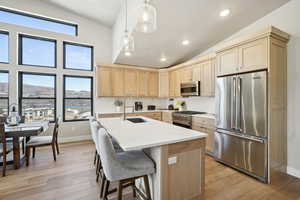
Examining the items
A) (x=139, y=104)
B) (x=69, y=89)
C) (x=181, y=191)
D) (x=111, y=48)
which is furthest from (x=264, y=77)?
(x=69, y=89)

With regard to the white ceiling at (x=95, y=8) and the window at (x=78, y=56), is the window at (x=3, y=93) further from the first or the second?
the white ceiling at (x=95, y=8)

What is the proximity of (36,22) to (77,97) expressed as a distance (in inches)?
97.5

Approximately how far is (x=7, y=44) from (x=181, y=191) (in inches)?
218

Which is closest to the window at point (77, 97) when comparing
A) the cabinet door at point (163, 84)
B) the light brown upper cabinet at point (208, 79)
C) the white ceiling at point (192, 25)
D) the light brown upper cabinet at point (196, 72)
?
the white ceiling at point (192, 25)

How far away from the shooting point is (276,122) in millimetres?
2498

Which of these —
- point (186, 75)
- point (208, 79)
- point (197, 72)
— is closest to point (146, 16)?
point (208, 79)

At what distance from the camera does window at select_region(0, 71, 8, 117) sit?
3955 mm

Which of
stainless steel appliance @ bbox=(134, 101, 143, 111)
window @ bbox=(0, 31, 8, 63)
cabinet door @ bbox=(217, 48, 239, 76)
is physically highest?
window @ bbox=(0, 31, 8, 63)

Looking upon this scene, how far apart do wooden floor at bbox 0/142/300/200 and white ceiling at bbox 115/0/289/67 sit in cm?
308

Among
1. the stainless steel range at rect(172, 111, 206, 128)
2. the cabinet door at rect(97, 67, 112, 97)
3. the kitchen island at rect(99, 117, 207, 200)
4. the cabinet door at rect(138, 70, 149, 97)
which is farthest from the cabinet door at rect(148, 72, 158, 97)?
the kitchen island at rect(99, 117, 207, 200)

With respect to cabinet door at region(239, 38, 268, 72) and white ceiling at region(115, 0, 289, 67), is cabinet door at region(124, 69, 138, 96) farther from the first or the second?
cabinet door at region(239, 38, 268, 72)

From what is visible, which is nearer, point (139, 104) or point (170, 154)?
point (170, 154)

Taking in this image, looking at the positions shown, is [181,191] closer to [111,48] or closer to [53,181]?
[53,181]

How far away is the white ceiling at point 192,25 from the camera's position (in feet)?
8.81
